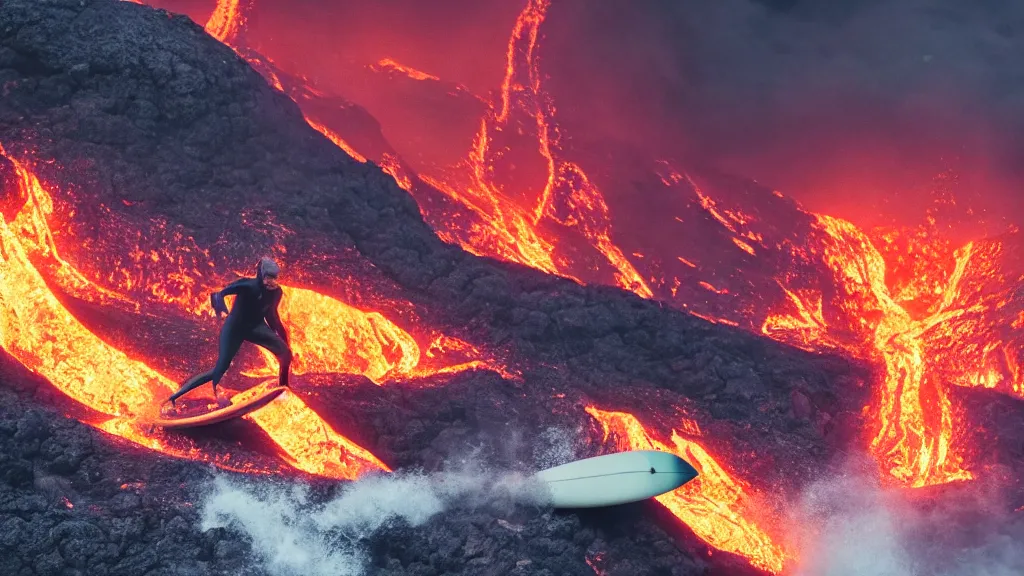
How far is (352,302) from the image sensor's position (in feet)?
54.2

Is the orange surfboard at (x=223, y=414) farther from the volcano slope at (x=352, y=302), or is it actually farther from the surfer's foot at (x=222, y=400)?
the volcano slope at (x=352, y=302)

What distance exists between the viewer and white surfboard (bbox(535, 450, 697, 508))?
38.4 ft

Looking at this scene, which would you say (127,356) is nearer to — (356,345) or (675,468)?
(356,345)

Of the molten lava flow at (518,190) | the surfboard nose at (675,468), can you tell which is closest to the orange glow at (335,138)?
the molten lava flow at (518,190)

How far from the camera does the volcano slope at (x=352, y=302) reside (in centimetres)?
1102

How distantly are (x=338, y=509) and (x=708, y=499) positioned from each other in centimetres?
682

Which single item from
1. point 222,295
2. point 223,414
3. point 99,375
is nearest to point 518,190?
point 99,375

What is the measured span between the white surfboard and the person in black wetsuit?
5.06m

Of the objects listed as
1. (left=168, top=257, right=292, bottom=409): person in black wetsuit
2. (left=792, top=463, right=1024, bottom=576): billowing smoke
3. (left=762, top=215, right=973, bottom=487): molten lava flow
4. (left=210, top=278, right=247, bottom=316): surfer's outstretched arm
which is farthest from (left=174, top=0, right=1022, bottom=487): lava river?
(left=210, top=278, right=247, bottom=316): surfer's outstretched arm

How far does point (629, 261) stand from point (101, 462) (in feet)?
50.7

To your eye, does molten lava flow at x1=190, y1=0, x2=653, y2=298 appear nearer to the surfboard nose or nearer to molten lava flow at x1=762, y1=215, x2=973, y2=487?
molten lava flow at x1=762, y1=215, x2=973, y2=487

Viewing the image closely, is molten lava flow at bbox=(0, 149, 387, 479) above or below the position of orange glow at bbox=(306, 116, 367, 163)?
below

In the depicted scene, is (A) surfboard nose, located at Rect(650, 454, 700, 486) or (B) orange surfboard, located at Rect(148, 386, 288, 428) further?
(A) surfboard nose, located at Rect(650, 454, 700, 486)

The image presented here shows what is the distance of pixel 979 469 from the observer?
1530 cm
